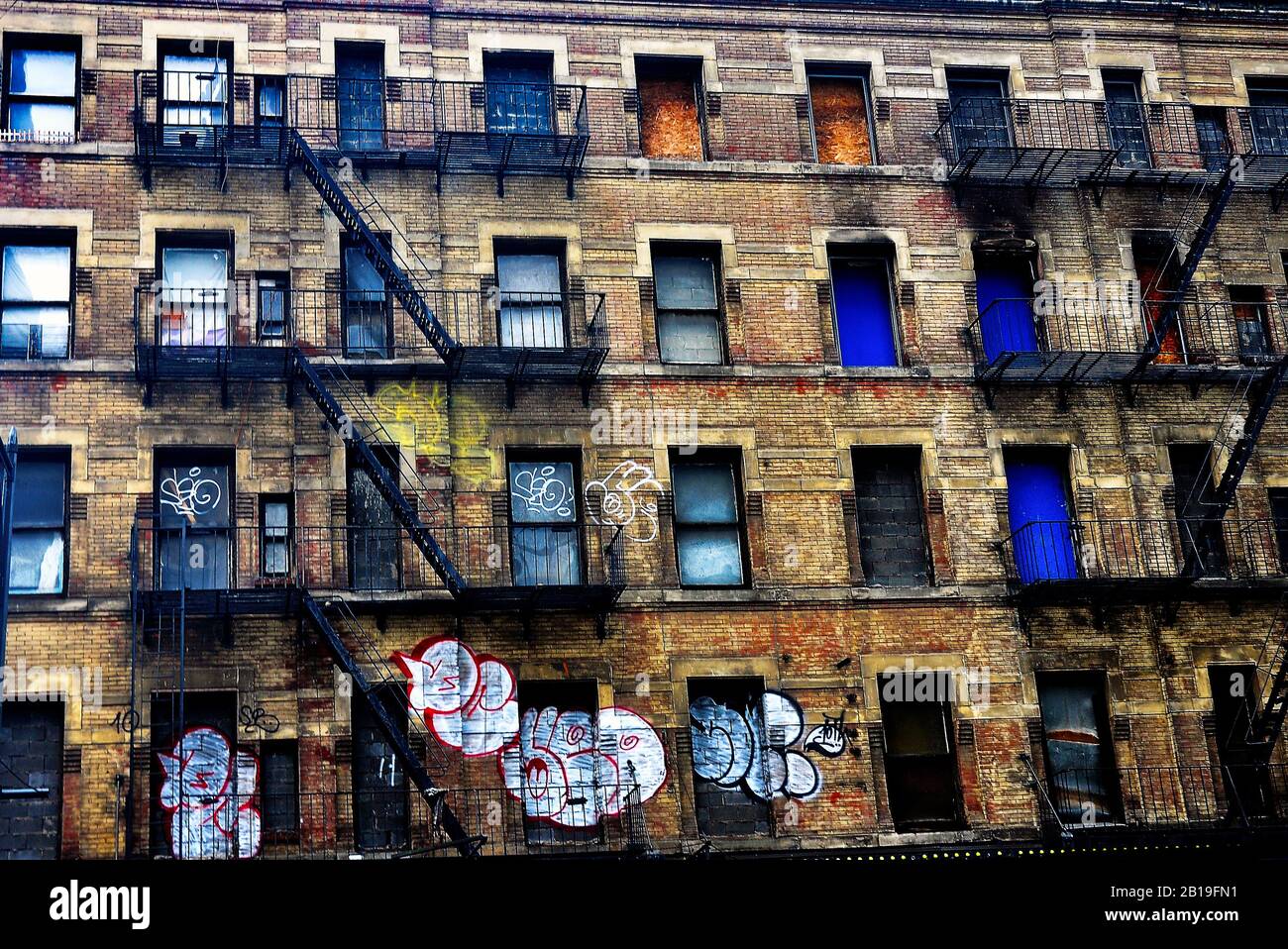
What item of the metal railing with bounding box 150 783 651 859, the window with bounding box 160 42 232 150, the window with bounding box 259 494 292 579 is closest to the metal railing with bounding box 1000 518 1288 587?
the metal railing with bounding box 150 783 651 859

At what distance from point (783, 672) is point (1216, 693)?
662cm

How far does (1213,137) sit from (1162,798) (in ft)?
36.4

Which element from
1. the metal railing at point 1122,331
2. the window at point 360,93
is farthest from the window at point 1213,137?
the window at point 360,93

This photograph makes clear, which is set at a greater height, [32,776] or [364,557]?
[364,557]

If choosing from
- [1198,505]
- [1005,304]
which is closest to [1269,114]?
[1005,304]

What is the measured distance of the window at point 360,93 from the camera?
27016 millimetres

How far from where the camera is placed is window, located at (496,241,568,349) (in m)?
26.7

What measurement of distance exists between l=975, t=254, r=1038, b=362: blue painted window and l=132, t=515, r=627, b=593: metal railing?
6.90 m

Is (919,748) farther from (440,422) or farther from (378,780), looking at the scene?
(440,422)

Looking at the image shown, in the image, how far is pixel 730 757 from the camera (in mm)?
25266
